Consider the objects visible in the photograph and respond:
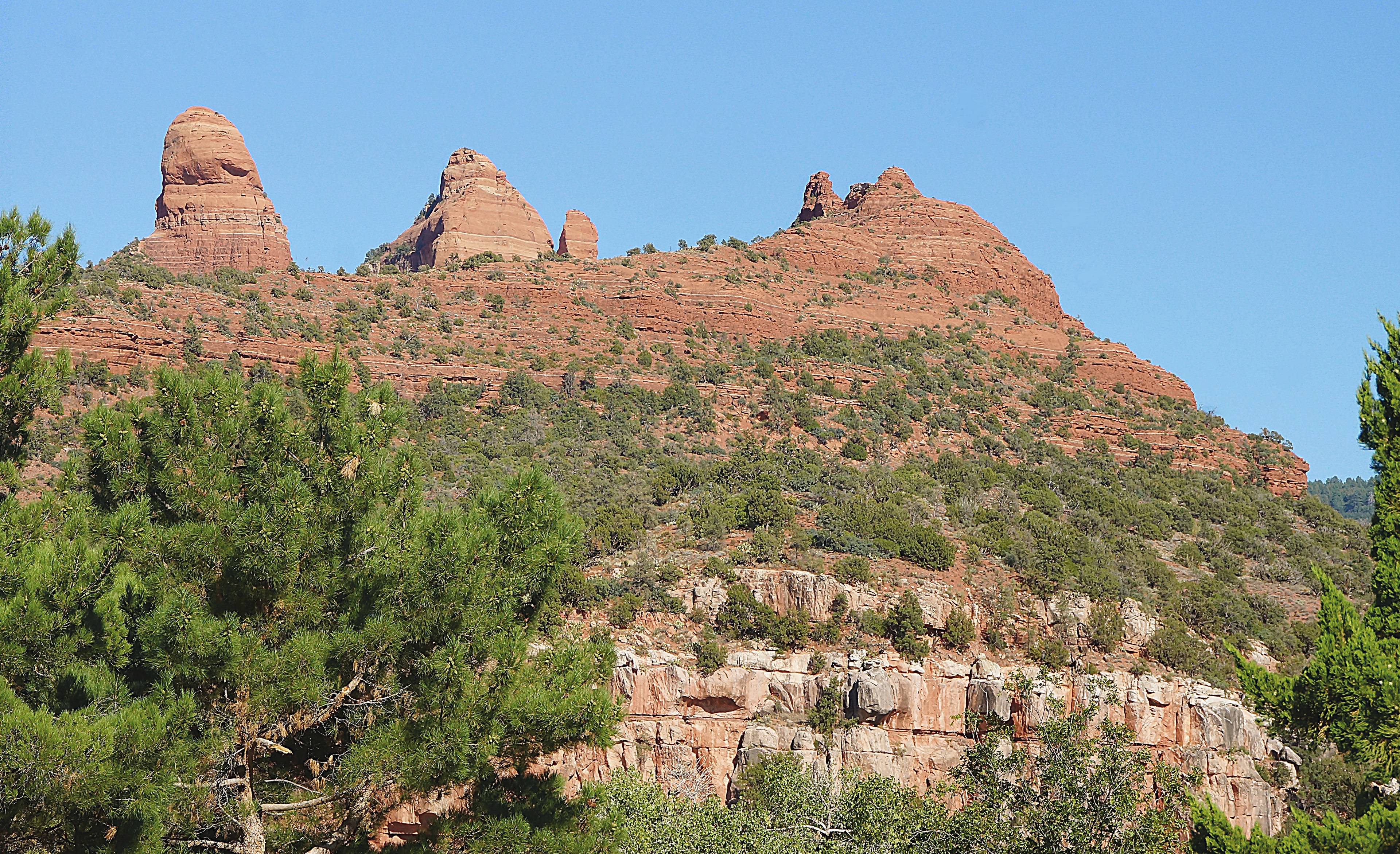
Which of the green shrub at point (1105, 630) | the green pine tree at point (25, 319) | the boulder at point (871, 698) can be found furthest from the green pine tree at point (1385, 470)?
the green shrub at point (1105, 630)

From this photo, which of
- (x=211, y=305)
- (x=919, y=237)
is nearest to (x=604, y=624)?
(x=211, y=305)

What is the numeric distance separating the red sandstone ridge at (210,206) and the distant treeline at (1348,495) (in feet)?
255

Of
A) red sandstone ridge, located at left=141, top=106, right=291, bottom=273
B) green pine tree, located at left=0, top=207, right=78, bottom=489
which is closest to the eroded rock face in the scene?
red sandstone ridge, located at left=141, top=106, right=291, bottom=273

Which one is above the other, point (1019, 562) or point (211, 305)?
point (211, 305)

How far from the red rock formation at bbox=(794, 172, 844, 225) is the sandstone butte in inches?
7.9

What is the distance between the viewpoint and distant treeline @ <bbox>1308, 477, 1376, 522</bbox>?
100 meters

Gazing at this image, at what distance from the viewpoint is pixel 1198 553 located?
130 ft

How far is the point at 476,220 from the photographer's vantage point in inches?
3666

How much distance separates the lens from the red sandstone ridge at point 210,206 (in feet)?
255

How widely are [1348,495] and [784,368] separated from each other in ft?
255

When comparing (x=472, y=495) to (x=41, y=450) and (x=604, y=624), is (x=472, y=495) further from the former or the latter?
(x=41, y=450)

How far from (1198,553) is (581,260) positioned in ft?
126

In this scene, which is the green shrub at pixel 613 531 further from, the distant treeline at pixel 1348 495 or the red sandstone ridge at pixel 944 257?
the distant treeline at pixel 1348 495

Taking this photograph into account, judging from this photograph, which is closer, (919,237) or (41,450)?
(41,450)
